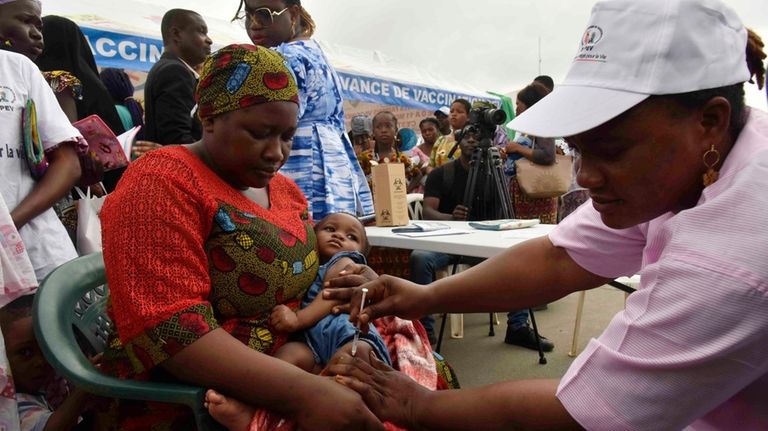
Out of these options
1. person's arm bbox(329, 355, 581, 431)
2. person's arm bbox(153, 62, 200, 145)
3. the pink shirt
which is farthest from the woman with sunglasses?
the pink shirt

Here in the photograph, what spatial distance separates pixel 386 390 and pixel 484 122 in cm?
307

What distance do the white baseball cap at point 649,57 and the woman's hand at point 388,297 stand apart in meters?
0.75

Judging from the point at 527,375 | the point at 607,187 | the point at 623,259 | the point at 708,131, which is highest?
the point at 708,131

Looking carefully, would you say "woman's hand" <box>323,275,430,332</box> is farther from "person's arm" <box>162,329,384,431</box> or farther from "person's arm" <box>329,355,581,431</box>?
"person's arm" <box>162,329,384,431</box>

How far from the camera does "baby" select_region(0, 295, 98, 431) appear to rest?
1820 mm

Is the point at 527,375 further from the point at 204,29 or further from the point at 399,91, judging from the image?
the point at 399,91

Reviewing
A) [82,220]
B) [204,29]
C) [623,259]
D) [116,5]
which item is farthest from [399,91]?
[623,259]

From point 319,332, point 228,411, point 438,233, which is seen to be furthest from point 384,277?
point 438,233

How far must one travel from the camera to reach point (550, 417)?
998 mm

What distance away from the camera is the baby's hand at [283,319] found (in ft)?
4.54

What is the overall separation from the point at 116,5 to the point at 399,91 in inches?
190

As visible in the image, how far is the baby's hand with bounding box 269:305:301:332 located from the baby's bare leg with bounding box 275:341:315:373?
0.05 metres

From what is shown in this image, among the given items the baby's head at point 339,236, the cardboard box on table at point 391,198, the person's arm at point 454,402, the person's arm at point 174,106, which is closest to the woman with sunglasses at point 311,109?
the cardboard box on table at point 391,198

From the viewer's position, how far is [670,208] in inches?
40.1
